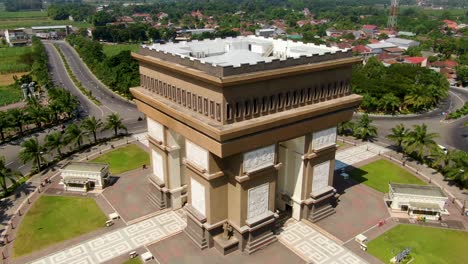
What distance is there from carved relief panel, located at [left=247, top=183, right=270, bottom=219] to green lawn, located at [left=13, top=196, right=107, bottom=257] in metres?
21.7

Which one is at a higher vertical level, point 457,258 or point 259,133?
point 259,133

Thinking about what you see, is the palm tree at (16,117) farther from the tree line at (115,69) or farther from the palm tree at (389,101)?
the palm tree at (389,101)

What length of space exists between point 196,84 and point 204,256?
21017mm

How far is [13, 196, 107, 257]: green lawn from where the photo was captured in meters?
50.3

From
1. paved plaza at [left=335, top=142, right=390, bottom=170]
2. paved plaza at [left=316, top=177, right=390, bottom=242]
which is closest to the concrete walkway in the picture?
paved plaza at [left=335, top=142, right=390, bottom=170]

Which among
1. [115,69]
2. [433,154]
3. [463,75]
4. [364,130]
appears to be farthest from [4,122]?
[463,75]

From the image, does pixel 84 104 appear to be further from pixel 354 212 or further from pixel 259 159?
pixel 354 212

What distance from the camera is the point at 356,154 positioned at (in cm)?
7831

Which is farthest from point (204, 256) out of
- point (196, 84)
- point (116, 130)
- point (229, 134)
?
point (116, 130)

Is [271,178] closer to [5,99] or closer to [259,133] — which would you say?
[259,133]

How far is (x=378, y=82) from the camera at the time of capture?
110m

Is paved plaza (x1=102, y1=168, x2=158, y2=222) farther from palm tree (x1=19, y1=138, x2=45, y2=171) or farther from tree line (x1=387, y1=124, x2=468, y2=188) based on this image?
tree line (x1=387, y1=124, x2=468, y2=188)

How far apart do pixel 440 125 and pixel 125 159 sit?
7685cm

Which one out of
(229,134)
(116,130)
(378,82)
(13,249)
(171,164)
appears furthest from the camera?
(378,82)
